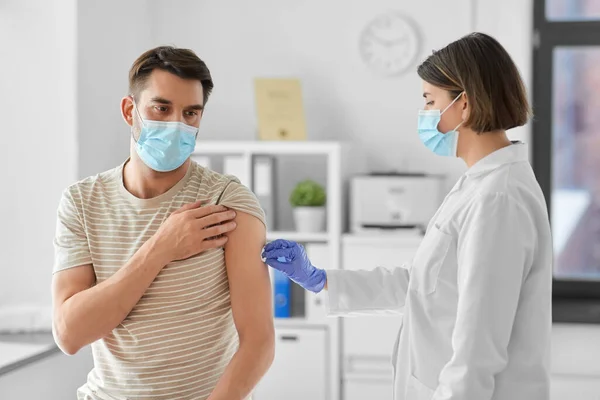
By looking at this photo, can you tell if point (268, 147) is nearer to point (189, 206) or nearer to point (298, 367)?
point (298, 367)

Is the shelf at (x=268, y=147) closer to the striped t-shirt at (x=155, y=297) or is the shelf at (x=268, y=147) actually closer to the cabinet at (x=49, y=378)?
the cabinet at (x=49, y=378)

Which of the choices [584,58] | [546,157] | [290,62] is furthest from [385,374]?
[584,58]

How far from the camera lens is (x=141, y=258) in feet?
5.08

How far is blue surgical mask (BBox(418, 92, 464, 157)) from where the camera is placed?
5.42ft

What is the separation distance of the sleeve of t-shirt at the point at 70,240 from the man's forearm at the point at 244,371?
363 millimetres

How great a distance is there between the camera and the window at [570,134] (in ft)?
12.4

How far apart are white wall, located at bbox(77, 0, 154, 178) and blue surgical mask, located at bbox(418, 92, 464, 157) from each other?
72.8 inches

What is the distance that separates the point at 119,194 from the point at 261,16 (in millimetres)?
2387

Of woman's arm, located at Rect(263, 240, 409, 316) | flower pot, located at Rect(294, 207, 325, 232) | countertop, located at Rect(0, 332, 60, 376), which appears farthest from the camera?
flower pot, located at Rect(294, 207, 325, 232)

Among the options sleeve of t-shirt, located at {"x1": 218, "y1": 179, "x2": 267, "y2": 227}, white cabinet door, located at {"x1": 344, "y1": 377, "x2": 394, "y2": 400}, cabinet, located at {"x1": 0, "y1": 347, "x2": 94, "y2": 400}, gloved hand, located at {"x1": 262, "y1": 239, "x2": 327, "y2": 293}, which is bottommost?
white cabinet door, located at {"x1": 344, "y1": 377, "x2": 394, "y2": 400}

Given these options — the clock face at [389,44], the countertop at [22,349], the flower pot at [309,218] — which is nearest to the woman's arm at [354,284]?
the countertop at [22,349]

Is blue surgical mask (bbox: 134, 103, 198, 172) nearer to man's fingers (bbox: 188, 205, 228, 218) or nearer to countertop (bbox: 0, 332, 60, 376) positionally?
man's fingers (bbox: 188, 205, 228, 218)

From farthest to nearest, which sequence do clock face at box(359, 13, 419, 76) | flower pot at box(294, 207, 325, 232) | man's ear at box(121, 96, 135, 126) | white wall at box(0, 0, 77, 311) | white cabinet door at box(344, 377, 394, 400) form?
clock face at box(359, 13, 419, 76)
flower pot at box(294, 207, 325, 232)
white cabinet door at box(344, 377, 394, 400)
white wall at box(0, 0, 77, 311)
man's ear at box(121, 96, 135, 126)

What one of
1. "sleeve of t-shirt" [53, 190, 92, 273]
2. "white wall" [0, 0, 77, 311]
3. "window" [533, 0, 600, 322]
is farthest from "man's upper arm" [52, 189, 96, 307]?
"window" [533, 0, 600, 322]
